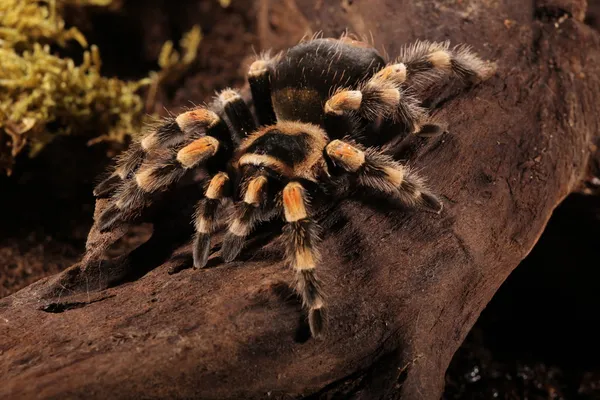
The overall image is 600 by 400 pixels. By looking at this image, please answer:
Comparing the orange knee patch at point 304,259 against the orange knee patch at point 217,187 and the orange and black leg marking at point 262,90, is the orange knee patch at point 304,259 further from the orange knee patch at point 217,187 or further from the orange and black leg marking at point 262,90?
the orange and black leg marking at point 262,90

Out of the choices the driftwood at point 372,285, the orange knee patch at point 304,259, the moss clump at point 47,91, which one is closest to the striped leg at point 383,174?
the driftwood at point 372,285

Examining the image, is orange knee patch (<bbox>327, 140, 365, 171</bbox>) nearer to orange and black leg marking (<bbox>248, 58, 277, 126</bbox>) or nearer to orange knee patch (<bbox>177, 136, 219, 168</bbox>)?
orange knee patch (<bbox>177, 136, 219, 168</bbox>)

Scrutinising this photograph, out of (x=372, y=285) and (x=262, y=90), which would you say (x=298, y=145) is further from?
(x=372, y=285)

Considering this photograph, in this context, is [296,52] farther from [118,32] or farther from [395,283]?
[118,32]

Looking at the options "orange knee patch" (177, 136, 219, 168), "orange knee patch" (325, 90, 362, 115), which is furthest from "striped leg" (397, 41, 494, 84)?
"orange knee patch" (177, 136, 219, 168)

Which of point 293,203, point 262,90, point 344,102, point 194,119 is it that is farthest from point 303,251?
point 262,90

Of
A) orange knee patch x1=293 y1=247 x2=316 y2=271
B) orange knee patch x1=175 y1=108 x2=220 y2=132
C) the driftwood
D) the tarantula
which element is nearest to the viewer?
the driftwood
